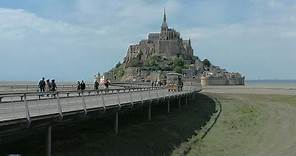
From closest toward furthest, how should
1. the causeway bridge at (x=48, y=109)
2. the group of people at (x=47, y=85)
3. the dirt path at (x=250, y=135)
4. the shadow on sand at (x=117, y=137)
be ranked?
the causeway bridge at (x=48, y=109)
the shadow on sand at (x=117, y=137)
the dirt path at (x=250, y=135)
the group of people at (x=47, y=85)

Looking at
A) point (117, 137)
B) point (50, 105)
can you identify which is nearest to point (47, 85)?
point (117, 137)

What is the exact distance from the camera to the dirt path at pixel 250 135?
36.4 metres

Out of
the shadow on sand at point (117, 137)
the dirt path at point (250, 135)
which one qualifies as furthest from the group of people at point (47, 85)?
the dirt path at point (250, 135)

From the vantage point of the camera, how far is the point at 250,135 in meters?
43.7

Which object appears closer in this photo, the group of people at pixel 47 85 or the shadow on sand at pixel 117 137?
the shadow on sand at pixel 117 137

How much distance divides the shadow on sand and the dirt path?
1.80 meters

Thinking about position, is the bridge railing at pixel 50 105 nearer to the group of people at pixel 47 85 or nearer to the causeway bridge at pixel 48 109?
the causeway bridge at pixel 48 109

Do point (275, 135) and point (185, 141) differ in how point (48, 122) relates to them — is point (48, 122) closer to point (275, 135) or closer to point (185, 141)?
point (185, 141)

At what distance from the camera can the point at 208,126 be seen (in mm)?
45625

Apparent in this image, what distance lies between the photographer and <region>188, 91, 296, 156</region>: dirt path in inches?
1434

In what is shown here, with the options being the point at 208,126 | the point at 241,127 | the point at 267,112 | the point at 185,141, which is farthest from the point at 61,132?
the point at 267,112

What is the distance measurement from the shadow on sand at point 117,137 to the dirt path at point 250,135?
1801mm

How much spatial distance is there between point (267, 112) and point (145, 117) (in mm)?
25148

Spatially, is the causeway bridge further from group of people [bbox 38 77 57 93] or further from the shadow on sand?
group of people [bbox 38 77 57 93]
